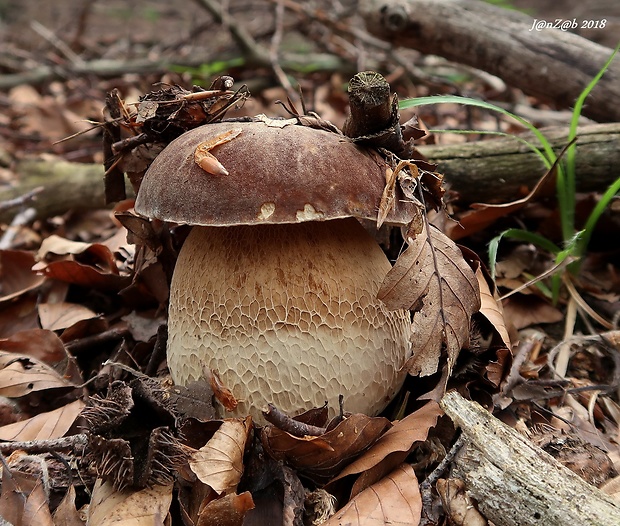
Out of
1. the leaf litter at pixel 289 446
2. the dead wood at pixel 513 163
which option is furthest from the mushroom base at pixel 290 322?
the dead wood at pixel 513 163

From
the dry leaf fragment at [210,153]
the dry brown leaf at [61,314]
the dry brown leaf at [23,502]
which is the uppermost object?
the dry leaf fragment at [210,153]

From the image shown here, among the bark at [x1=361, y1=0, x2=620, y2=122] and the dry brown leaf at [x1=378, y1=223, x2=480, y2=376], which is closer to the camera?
the dry brown leaf at [x1=378, y1=223, x2=480, y2=376]

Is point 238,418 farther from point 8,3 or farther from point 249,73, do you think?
point 8,3

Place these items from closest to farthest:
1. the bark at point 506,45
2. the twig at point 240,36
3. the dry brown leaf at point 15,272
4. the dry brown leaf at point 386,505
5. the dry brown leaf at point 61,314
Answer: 1. the dry brown leaf at point 386,505
2. the dry brown leaf at point 61,314
3. the dry brown leaf at point 15,272
4. the bark at point 506,45
5. the twig at point 240,36

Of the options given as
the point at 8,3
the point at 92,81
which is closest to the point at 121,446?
the point at 92,81

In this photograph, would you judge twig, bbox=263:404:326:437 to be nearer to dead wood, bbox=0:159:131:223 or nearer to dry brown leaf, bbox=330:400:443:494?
A: dry brown leaf, bbox=330:400:443:494

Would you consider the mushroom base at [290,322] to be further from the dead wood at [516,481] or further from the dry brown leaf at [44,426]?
the dry brown leaf at [44,426]

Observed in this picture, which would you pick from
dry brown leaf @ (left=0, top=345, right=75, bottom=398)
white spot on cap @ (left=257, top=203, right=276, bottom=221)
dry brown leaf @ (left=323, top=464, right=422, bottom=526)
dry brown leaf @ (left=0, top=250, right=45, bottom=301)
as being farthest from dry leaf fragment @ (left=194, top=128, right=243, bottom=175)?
dry brown leaf @ (left=0, top=250, right=45, bottom=301)
